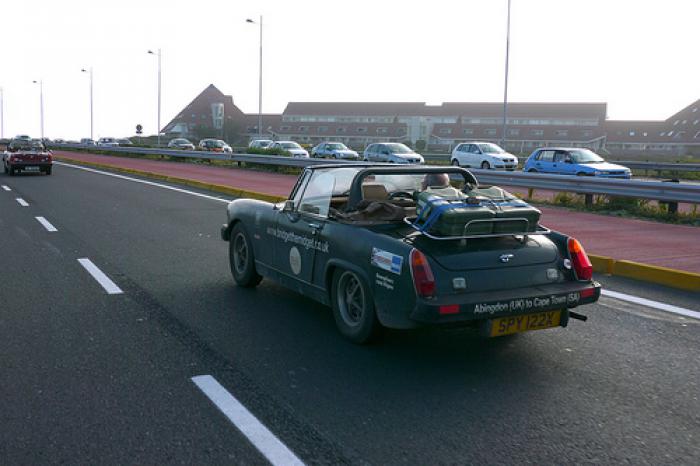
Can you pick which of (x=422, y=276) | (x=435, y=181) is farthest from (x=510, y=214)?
(x=435, y=181)

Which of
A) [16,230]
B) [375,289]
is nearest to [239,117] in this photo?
[16,230]

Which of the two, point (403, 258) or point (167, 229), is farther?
point (167, 229)

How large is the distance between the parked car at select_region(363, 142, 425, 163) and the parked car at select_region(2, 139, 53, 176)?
1486 cm

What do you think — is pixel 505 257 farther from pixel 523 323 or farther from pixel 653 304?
pixel 653 304

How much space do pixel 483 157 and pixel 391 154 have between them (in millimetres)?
4729

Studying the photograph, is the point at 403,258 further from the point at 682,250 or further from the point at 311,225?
the point at 682,250

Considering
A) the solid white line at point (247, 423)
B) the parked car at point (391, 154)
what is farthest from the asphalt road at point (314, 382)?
the parked car at point (391, 154)

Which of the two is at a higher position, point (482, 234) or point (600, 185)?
point (600, 185)

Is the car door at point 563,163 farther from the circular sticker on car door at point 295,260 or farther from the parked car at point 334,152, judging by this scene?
the circular sticker on car door at point 295,260

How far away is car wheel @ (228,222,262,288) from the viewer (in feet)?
23.0

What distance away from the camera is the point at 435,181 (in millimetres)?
6012

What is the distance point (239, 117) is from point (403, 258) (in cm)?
11704

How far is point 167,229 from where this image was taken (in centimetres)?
1173

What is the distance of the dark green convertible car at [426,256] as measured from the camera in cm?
467
